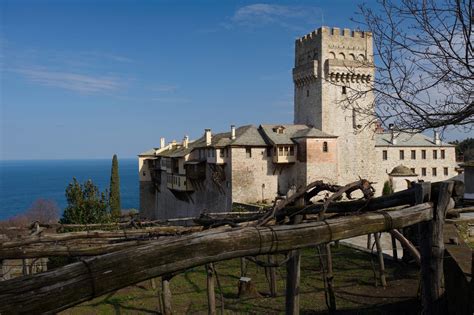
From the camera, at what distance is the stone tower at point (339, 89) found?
41.0 meters

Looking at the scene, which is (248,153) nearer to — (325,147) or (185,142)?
(325,147)

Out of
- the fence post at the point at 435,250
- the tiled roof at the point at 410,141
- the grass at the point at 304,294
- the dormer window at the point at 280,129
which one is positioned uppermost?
the dormer window at the point at 280,129

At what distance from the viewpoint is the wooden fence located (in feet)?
7.66

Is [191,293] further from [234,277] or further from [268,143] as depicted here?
[268,143]

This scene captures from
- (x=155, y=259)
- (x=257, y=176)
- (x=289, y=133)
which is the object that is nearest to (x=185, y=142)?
(x=257, y=176)

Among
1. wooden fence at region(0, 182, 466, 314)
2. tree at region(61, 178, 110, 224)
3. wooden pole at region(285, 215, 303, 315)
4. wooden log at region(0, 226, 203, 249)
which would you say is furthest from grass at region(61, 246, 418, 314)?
tree at region(61, 178, 110, 224)

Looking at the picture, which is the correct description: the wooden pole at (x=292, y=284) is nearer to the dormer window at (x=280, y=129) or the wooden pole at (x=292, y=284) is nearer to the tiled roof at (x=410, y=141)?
the dormer window at (x=280, y=129)

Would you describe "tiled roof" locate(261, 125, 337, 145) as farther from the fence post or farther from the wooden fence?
the fence post

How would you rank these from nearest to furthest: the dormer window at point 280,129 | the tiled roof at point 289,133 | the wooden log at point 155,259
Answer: the wooden log at point 155,259 → the tiled roof at point 289,133 → the dormer window at point 280,129

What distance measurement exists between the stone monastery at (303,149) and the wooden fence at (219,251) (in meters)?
31.4

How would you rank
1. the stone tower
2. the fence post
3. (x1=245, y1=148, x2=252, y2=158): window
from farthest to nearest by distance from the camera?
the stone tower < (x1=245, y1=148, x2=252, y2=158): window < the fence post

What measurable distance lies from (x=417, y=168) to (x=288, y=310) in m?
49.2

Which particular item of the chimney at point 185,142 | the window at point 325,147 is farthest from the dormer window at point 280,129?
the chimney at point 185,142

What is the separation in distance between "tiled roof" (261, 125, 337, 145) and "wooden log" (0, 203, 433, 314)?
114ft
